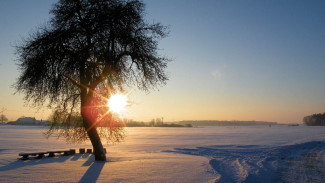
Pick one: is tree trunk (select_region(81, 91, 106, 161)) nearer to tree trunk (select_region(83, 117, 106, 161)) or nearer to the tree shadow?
tree trunk (select_region(83, 117, 106, 161))

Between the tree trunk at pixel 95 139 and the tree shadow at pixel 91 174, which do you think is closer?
the tree shadow at pixel 91 174

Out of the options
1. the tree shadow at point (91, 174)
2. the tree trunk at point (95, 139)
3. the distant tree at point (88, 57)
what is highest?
the distant tree at point (88, 57)

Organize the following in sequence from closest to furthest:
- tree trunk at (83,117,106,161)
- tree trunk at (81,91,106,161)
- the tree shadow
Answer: the tree shadow
tree trunk at (81,91,106,161)
tree trunk at (83,117,106,161)

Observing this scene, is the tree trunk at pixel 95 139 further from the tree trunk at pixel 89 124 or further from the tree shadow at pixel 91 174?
the tree shadow at pixel 91 174

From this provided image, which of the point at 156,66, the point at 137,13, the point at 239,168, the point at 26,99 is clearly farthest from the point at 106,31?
the point at 239,168

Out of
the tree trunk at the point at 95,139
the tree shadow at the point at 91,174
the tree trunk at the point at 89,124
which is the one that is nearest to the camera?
the tree shadow at the point at 91,174

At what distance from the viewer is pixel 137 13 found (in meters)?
15.3

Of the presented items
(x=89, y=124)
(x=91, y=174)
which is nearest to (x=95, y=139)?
(x=89, y=124)

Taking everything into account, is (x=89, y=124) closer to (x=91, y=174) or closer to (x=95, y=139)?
(x=95, y=139)

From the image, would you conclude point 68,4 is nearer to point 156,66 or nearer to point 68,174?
point 156,66

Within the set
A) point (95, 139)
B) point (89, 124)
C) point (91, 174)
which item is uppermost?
point (89, 124)

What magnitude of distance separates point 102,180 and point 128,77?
7217 millimetres

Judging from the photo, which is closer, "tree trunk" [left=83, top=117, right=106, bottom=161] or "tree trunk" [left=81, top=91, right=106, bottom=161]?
"tree trunk" [left=81, top=91, right=106, bottom=161]

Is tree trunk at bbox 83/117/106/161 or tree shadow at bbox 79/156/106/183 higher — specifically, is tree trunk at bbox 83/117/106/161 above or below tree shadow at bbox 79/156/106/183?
above
